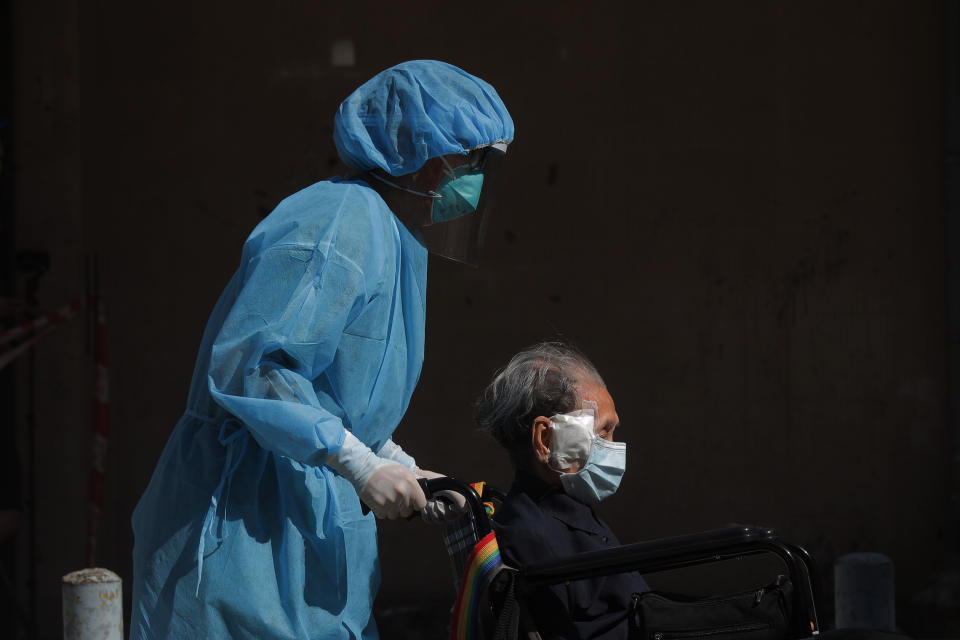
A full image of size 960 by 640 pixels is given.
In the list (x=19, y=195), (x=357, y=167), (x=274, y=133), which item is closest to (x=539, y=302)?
(x=274, y=133)

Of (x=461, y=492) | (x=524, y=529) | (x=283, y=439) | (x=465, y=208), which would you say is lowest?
A: (x=524, y=529)

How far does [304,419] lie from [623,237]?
356 cm

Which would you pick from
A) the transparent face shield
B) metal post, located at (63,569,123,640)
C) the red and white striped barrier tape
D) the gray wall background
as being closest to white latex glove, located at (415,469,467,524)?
the transparent face shield

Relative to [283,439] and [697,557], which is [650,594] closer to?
[697,557]

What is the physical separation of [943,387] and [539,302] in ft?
5.90

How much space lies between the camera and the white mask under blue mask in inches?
109

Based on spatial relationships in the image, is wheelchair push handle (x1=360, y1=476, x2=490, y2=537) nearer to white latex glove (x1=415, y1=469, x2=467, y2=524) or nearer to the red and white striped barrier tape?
white latex glove (x1=415, y1=469, x2=467, y2=524)

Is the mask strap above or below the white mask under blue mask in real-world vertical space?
above

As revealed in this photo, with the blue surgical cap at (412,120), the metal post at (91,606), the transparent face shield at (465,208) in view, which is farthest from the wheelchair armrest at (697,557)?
the metal post at (91,606)

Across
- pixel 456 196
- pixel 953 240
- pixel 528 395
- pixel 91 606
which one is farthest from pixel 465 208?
pixel 953 240

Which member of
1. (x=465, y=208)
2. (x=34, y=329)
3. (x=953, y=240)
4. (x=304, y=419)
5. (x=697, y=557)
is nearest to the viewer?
(x=304, y=419)

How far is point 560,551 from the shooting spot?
271cm

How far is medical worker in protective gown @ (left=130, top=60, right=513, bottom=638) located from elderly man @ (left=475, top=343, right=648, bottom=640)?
33 centimetres

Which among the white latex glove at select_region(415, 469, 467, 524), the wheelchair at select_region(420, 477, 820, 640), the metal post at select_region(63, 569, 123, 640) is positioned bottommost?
the metal post at select_region(63, 569, 123, 640)
